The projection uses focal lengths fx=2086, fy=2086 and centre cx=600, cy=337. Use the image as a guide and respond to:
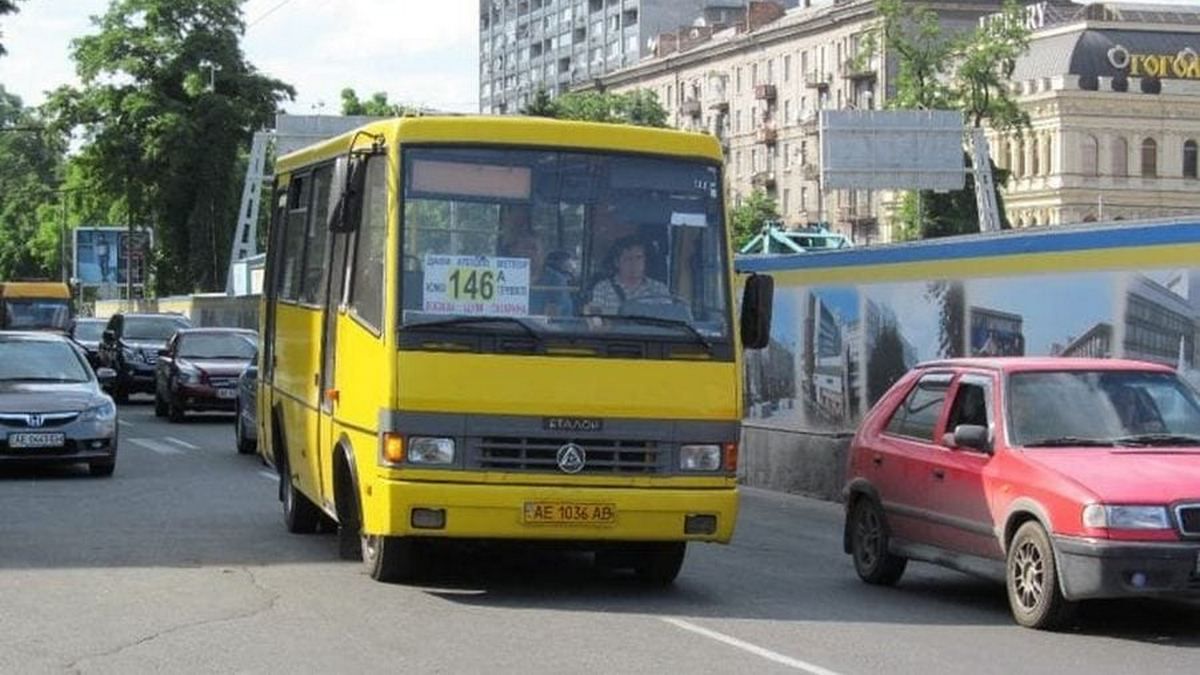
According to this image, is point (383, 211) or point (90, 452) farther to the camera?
point (90, 452)

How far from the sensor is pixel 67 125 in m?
86.9

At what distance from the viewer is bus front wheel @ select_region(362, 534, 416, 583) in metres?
12.9

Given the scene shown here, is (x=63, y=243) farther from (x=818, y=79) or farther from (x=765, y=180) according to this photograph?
(x=818, y=79)

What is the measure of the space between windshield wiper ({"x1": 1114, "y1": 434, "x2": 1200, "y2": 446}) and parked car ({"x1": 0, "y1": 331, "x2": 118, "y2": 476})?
12.9m

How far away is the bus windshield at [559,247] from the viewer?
12.4 meters

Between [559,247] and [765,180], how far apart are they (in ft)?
356

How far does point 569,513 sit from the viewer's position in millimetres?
12258

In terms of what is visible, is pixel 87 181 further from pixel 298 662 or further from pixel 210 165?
pixel 298 662

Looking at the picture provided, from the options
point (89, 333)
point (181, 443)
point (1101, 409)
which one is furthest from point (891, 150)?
point (1101, 409)

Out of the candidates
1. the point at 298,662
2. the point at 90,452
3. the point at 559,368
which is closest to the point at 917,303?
the point at 90,452

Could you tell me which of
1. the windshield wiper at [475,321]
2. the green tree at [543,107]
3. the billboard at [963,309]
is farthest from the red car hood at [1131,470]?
the green tree at [543,107]

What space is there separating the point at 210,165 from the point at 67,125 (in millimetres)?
6855

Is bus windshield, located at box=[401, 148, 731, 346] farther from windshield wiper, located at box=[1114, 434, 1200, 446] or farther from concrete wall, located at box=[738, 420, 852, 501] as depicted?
concrete wall, located at box=[738, 420, 852, 501]

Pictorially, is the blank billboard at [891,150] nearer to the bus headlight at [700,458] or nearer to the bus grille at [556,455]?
the bus headlight at [700,458]
